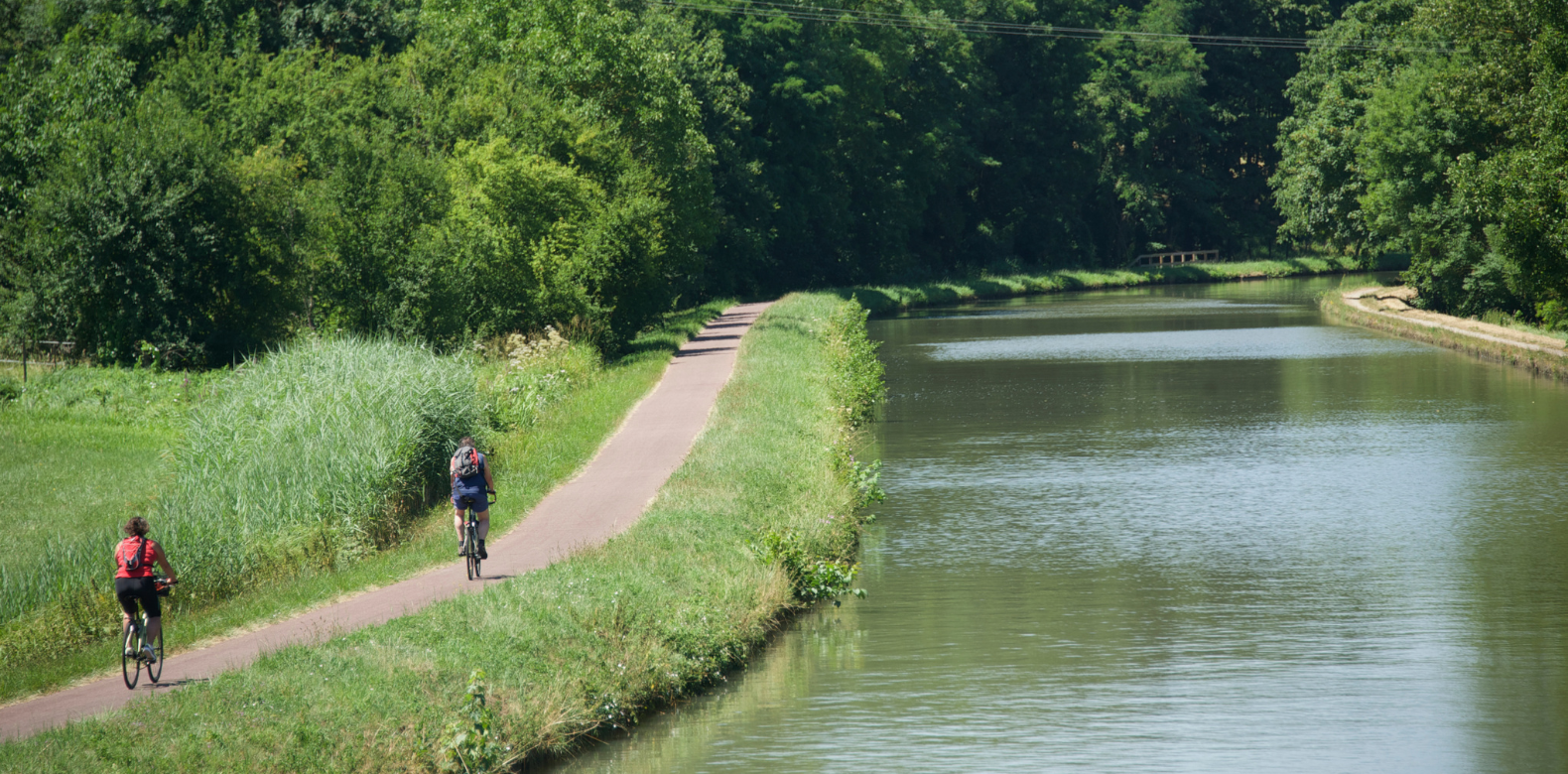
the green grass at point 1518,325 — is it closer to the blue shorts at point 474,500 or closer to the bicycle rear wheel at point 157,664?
the blue shorts at point 474,500

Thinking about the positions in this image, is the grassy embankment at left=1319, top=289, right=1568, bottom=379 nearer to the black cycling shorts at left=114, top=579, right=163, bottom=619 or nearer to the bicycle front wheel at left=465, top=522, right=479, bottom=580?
the bicycle front wheel at left=465, top=522, right=479, bottom=580

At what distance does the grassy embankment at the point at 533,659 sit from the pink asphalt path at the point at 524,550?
0.70 m

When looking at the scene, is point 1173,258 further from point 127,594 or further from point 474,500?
point 127,594

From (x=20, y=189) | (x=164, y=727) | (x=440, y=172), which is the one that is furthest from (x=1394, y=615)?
(x=20, y=189)

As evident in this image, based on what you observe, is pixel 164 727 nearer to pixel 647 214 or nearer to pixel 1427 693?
pixel 1427 693

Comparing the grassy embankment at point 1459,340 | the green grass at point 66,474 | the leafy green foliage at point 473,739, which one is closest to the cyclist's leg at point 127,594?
the leafy green foliage at point 473,739

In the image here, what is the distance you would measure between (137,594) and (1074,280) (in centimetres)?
8528

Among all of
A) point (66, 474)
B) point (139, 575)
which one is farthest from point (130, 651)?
point (66, 474)

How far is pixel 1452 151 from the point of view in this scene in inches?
2175

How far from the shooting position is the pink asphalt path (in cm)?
1253

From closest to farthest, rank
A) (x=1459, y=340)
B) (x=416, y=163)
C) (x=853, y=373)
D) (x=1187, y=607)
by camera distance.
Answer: (x=1187, y=607) < (x=853, y=373) < (x=416, y=163) < (x=1459, y=340)

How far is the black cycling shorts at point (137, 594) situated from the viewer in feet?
42.4

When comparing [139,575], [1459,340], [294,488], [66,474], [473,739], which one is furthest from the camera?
[1459,340]

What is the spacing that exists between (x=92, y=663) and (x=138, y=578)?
4.40ft
